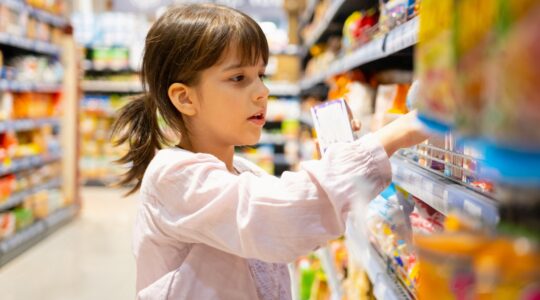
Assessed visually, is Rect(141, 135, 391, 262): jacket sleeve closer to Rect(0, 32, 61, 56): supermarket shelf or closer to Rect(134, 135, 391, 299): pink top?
Rect(134, 135, 391, 299): pink top

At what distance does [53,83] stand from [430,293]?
4806 millimetres

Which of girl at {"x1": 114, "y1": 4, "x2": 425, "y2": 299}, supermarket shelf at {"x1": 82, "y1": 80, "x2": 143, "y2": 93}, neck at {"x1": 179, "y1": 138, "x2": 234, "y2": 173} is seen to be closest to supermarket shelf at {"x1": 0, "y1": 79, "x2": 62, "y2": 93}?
supermarket shelf at {"x1": 82, "y1": 80, "x2": 143, "y2": 93}

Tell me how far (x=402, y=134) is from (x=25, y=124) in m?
3.93

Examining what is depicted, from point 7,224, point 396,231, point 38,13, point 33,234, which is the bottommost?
point 33,234

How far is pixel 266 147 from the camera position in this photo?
305 inches

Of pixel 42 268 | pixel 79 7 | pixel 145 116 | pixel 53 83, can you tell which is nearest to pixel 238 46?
pixel 145 116

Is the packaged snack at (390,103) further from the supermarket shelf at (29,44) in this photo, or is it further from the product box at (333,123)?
the supermarket shelf at (29,44)

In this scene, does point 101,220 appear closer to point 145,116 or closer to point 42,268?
point 42,268

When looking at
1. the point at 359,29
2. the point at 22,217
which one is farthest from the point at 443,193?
the point at 22,217

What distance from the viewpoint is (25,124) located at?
13.8 feet

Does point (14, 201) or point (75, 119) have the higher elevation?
point (75, 119)

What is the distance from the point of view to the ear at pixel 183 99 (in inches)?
45.5

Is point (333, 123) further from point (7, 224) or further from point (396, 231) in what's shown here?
point (7, 224)

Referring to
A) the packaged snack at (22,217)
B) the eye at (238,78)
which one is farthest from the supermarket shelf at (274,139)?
the eye at (238,78)
